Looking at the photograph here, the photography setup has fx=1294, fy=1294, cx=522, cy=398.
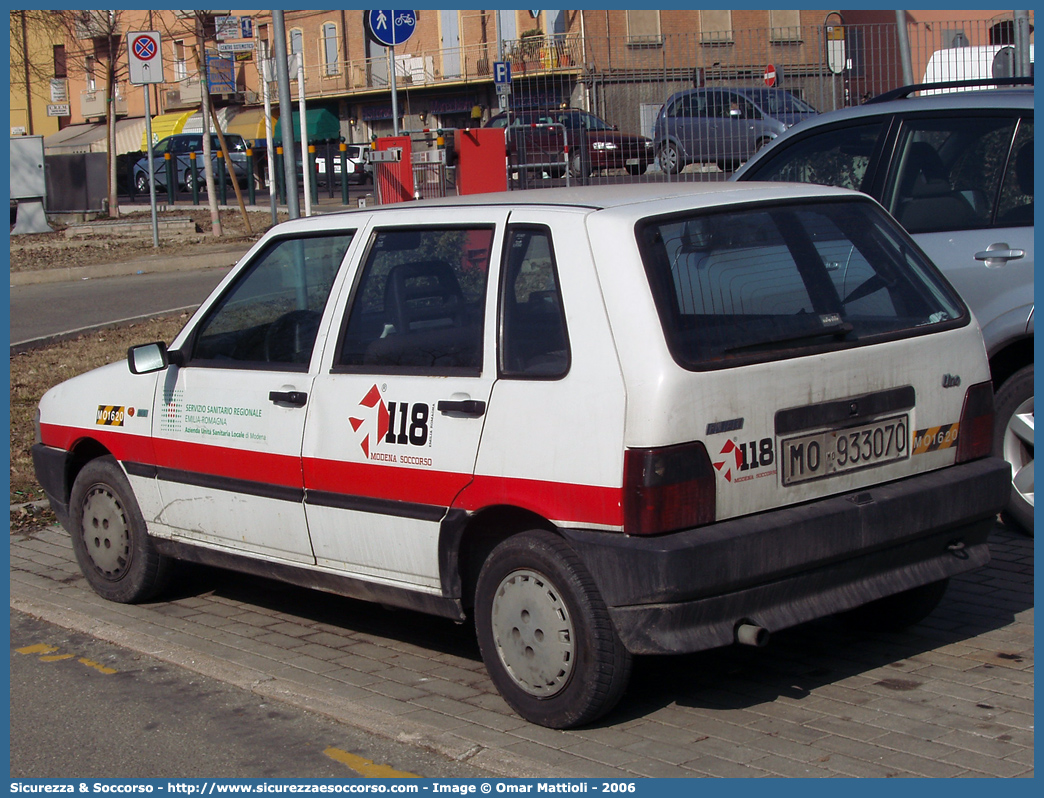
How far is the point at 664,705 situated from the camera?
4.44 m

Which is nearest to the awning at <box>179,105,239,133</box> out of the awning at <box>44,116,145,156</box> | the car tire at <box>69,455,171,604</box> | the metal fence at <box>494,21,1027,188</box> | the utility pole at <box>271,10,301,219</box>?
the awning at <box>44,116,145,156</box>

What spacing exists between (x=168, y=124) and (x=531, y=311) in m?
58.0

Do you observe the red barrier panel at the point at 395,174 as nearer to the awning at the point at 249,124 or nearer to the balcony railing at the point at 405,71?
the balcony railing at the point at 405,71

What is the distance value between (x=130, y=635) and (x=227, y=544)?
61cm

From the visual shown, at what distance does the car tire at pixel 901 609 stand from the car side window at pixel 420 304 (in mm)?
1960

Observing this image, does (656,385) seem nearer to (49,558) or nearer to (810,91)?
(49,558)

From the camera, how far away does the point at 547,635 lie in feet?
13.7

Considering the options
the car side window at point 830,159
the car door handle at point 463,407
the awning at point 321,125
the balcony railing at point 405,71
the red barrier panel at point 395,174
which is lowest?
the car door handle at point 463,407

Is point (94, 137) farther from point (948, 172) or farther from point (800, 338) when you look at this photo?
point (800, 338)

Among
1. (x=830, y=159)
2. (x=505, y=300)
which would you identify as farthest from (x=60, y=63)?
(x=505, y=300)

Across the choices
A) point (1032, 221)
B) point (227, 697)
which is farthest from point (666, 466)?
point (1032, 221)

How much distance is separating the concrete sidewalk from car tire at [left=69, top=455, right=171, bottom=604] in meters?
0.11

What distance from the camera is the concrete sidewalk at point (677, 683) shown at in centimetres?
395

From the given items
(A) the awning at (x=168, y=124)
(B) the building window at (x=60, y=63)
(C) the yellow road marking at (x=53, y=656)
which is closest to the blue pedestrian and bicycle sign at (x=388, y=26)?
(C) the yellow road marking at (x=53, y=656)
